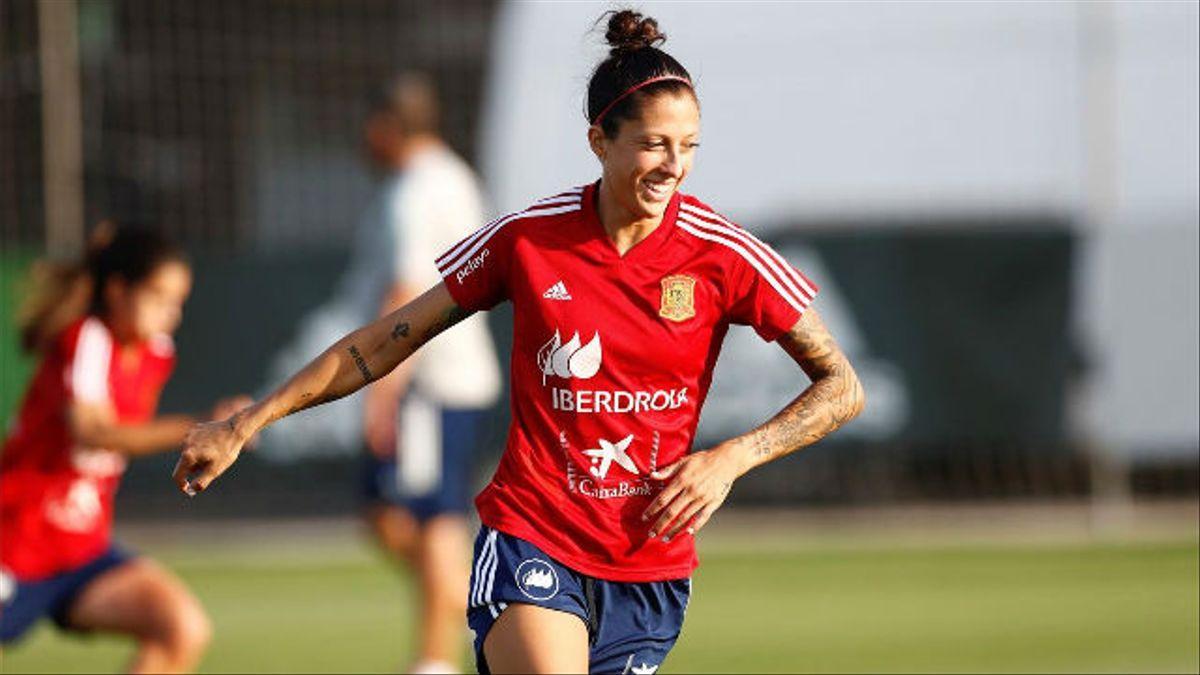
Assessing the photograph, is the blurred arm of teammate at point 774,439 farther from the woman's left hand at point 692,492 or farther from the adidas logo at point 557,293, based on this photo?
the adidas logo at point 557,293

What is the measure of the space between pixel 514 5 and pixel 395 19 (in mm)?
1403

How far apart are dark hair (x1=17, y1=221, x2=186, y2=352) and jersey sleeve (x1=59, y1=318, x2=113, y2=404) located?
2.7 inches

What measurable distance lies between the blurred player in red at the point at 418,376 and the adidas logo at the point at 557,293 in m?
4.13

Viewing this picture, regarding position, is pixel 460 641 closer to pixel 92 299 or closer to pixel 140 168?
pixel 92 299

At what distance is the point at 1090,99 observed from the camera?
18.8 m

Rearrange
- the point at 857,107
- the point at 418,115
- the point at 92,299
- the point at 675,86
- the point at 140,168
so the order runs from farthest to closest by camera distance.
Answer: the point at 140,168, the point at 857,107, the point at 418,115, the point at 92,299, the point at 675,86

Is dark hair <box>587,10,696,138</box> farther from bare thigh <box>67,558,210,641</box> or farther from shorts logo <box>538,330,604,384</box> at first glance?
bare thigh <box>67,558,210,641</box>

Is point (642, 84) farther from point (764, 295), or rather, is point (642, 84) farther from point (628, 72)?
point (764, 295)

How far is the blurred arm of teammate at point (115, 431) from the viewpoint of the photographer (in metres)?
8.11

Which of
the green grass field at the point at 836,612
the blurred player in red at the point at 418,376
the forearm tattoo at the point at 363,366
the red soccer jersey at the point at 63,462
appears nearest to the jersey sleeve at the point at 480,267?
the forearm tattoo at the point at 363,366

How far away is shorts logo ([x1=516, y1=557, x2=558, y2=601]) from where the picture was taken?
5973mm

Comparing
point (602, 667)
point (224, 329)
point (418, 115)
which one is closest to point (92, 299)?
point (418, 115)

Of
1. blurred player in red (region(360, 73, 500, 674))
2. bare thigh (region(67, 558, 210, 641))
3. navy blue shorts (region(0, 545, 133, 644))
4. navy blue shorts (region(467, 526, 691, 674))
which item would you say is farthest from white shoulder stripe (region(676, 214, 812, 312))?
blurred player in red (region(360, 73, 500, 674))

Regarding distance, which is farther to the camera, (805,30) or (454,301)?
(805,30)
